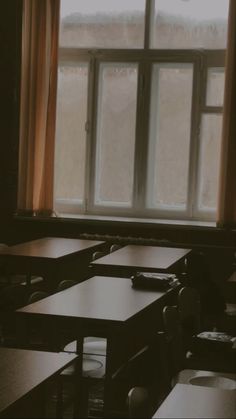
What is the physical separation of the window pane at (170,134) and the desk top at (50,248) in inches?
40.3

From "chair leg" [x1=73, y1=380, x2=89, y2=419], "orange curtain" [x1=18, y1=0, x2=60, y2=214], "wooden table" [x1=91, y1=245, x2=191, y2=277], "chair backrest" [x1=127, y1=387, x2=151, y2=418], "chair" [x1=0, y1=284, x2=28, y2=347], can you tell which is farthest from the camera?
"orange curtain" [x1=18, y1=0, x2=60, y2=214]

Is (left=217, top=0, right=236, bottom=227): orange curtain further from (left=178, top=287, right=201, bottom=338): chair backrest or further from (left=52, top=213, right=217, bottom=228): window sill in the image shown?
(left=178, top=287, right=201, bottom=338): chair backrest

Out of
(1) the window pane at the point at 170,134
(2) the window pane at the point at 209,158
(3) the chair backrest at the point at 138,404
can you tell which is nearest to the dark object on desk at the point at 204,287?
(2) the window pane at the point at 209,158

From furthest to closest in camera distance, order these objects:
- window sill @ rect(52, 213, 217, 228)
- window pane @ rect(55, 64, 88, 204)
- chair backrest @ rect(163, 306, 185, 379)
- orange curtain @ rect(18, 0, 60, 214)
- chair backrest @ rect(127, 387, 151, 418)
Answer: window pane @ rect(55, 64, 88, 204) → orange curtain @ rect(18, 0, 60, 214) → window sill @ rect(52, 213, 217, 228) → chair backrest @ rect(163, 306, 185, 379) → chair backrest @ rect(127, 387, 151, 418)

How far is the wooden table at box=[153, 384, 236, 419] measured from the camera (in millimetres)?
2144

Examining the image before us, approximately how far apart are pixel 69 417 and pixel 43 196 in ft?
10.6

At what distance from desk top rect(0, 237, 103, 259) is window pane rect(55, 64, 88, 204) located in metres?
0.76

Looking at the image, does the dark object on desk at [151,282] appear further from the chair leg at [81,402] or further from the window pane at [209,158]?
the window pane at [209,158]

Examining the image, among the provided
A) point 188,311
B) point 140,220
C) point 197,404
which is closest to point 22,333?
point 188,311

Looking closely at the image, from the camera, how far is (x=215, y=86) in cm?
684

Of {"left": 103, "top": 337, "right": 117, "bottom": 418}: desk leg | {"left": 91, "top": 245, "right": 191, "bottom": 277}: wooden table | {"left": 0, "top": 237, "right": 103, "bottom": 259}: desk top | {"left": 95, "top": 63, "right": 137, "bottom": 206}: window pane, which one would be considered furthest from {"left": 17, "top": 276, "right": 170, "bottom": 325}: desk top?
{"left": 95, "top": 63, "right": 137, "bottom": 206}: window pane

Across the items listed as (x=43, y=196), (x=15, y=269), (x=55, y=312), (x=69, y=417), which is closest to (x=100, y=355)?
(x=55, y=312)

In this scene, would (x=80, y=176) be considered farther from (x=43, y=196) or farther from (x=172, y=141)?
(x=172, y=141)

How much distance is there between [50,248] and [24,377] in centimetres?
345
